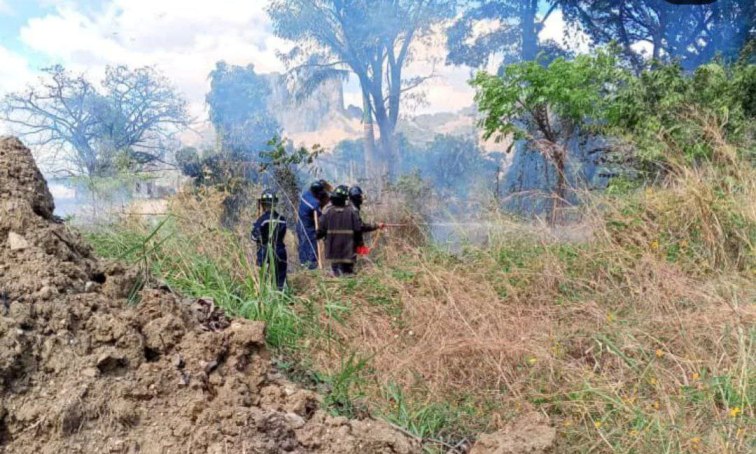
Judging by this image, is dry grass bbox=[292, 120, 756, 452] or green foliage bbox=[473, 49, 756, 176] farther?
green foliage bbox=[473, 49, 756, 176]

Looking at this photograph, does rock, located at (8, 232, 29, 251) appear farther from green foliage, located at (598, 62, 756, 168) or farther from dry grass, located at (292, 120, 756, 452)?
green foliage, located at (598, 62, 756, 168)

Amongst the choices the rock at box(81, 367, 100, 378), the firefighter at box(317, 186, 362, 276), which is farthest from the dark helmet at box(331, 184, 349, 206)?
the rock at box(81, 367, 100, 378)

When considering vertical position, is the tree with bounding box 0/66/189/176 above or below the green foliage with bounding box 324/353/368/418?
above

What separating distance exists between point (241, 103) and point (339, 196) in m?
13.4

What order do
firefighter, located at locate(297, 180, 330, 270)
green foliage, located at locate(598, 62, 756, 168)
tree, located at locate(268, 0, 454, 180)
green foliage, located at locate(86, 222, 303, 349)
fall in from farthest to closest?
tree, located at locate(268, 0, 454, 180) → green foliage, located at locate(598, 62, 756, 168) → firefighter, located at locate(297, 180, 330, 270) → green foliage, located at locate(86, 222, 303, 349)

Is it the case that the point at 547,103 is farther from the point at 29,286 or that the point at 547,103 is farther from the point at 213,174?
the point at 29,286

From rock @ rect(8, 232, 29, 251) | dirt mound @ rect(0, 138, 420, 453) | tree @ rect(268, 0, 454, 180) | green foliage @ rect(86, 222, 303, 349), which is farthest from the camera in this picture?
tree @ rect(268, 0, 454, 180)

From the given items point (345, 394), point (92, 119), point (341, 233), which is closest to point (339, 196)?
point (341, 233)

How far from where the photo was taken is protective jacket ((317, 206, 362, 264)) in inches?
271

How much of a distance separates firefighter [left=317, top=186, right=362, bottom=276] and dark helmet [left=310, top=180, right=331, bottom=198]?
418mm

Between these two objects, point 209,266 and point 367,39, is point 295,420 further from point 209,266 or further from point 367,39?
point 367,39

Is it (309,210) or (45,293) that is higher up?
(45,293)

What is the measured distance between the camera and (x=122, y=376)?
1.98m

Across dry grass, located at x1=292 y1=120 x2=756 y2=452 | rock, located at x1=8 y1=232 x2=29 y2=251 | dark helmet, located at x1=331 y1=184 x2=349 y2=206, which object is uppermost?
rock, located at x1=8 y1=232 x2=29 y2=251
